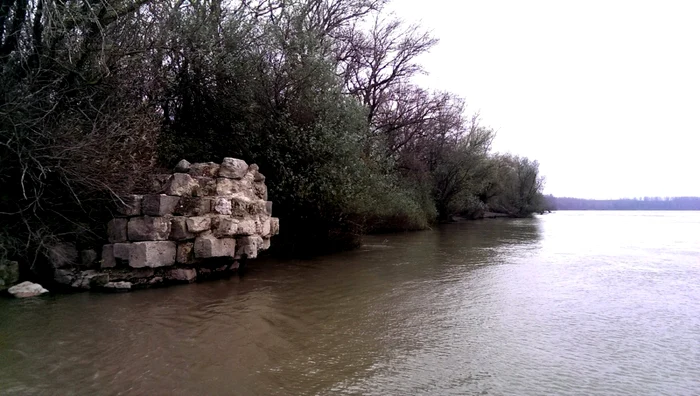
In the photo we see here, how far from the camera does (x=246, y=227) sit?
31.0 feet

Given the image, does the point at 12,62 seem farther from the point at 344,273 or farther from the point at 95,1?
the point at 344,273

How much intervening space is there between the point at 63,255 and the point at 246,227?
3294 millimetres

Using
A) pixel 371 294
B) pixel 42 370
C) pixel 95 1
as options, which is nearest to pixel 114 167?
pixel 95 1

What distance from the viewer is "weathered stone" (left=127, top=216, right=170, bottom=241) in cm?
818

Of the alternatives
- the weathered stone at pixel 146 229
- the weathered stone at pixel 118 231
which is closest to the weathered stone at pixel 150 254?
the weathered stone at pixel 146 229

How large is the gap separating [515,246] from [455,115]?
50.3ft

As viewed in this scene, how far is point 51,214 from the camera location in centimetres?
825

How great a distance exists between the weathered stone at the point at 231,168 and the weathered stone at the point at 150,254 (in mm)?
1857

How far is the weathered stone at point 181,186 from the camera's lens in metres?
8.55

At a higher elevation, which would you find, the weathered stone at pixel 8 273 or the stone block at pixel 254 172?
the stone block at pixel 254 172

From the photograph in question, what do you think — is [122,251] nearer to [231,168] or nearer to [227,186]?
[227,186]

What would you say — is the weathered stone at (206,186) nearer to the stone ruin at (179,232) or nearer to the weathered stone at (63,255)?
the stone ruin at (179,232)

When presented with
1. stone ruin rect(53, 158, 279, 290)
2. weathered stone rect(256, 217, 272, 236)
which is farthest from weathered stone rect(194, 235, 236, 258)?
weathered stone rect(256, 217, 272, 236)

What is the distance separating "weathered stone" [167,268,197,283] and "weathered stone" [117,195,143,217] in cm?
130
